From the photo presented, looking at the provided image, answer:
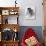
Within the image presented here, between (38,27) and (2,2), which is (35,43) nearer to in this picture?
(38,27)

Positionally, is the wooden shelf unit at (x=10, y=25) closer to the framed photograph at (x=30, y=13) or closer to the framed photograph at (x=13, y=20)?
the framed photograph at (x=13, y=20)

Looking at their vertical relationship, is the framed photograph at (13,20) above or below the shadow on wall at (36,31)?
above

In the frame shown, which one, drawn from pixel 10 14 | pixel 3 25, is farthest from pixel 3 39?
pixel 10 14

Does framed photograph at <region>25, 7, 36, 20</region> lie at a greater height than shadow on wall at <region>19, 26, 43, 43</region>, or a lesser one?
greater

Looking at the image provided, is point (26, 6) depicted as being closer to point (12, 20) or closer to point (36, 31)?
point (12, 20)

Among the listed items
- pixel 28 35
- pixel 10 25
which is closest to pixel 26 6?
pixel 10 25

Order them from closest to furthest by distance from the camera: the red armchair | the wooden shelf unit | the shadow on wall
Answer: the red armchair, the wooden shelf unit, the shadow on wall

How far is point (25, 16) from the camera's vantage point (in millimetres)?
4898

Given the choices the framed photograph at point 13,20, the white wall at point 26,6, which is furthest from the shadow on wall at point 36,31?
the framed photograph at point 13,20

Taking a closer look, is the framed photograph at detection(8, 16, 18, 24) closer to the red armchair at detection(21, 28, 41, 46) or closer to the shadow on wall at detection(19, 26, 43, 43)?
the shadow on wall at detection(19, 26, 43, 43)

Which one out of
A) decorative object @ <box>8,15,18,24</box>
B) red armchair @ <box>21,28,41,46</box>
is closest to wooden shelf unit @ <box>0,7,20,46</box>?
decorative object @ <box>8,15,18,24</box>

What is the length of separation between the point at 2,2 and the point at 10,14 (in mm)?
480

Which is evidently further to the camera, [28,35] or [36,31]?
[36,31]

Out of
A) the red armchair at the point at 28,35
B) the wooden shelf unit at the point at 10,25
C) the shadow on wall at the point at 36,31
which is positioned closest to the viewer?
the red armchair at the point at 28,35
